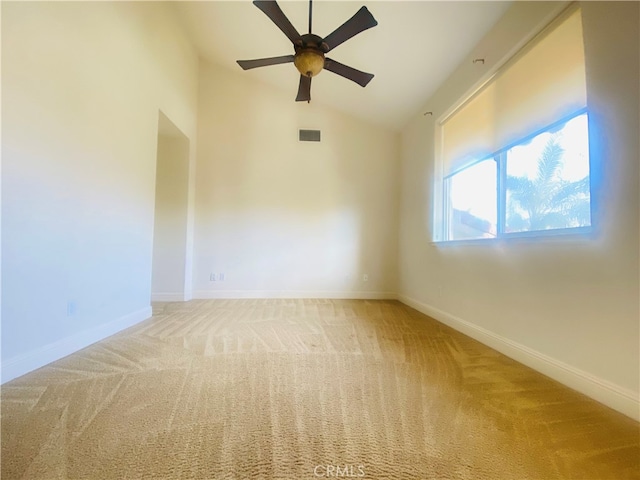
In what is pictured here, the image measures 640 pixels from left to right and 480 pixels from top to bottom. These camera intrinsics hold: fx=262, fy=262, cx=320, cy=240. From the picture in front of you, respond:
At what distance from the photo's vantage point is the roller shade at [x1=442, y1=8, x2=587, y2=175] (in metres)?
1.69

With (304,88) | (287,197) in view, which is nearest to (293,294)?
(287,197)

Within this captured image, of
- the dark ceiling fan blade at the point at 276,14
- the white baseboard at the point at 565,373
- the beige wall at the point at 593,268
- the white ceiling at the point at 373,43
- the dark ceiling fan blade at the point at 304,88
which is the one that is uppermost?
the white ceiling at the point at 373,43

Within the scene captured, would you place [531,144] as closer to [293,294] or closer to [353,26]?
[353,26]

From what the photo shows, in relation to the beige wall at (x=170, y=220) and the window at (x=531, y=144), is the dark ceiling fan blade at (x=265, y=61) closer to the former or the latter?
the window at (x=531, y=144)

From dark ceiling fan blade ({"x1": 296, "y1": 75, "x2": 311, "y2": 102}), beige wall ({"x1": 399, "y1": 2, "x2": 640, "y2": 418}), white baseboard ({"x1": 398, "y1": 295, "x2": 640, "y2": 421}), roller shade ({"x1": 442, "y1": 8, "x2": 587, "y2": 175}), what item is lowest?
white baseboard ({"x1": 398, "y1": 295, "x2": 640, "y2": 421})

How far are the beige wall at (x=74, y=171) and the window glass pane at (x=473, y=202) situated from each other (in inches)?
135

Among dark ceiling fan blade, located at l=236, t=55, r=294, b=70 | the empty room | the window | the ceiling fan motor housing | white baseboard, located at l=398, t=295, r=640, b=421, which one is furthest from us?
dark ceiling fan blade, located at l=236, t=55, r=294, b=70

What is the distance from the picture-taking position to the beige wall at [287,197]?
4.30 meters

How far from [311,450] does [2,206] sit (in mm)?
2053

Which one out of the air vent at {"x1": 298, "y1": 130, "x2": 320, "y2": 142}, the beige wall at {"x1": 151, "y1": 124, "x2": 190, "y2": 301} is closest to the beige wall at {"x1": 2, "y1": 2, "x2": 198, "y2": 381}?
the beige wall at {"x1": 151, "y1": 124, "x2": 190, "y2": 301}

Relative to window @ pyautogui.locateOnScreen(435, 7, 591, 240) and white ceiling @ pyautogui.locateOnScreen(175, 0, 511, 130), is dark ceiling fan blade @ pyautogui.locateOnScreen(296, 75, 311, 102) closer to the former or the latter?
white ceiling @ pyautogui.locateOnScreen(175, 0, 511, 130)

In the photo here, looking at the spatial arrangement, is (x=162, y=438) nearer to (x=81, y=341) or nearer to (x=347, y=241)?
(x=81, y=341)
